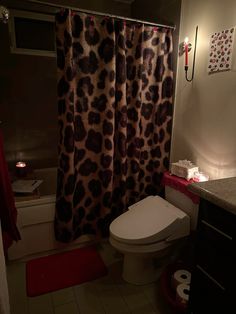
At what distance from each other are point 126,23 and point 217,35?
69 centimetres

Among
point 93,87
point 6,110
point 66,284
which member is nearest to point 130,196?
point 66,284

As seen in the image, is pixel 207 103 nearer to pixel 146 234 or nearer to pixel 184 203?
pixel 184 203

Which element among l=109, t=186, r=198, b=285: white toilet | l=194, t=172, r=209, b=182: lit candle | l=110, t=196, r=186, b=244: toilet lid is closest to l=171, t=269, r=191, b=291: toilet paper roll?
l=109, t=186, r=198, b=285: white toilet

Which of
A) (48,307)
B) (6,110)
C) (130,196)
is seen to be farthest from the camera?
(6,110)

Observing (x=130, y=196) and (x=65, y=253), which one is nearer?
(x=65, y=253)

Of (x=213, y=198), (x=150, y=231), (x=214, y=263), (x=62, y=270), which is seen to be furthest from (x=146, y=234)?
(x=62, y=270)

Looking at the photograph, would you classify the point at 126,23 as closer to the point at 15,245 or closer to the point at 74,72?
the point at 74,72

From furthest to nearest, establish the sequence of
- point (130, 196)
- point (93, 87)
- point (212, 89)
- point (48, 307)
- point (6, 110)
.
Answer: point (6, 110) → point (130, 196) → point (93, 87) → point (212, 89) → point (48, 307)

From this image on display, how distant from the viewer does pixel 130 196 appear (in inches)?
81.3

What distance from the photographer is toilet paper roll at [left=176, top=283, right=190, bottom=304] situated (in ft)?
4.36

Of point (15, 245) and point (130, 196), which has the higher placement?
point (130, 196)

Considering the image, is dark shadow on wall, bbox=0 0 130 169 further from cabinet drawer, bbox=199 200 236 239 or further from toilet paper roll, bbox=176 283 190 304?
cabinet drawer, bbox=199 200 236 239

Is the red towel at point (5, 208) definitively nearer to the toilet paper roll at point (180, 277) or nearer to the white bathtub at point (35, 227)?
the white bathtub at point (35, 227)

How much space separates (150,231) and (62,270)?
837 millimetres
